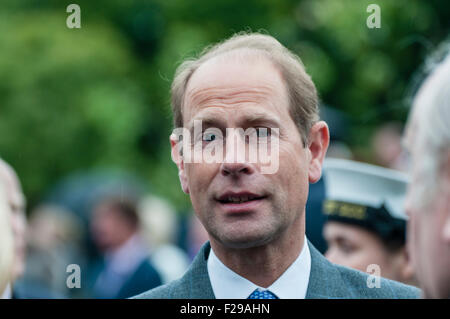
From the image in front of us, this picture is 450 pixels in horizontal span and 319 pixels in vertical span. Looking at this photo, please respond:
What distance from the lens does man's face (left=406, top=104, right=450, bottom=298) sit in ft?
6.24

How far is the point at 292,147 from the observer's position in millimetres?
2869

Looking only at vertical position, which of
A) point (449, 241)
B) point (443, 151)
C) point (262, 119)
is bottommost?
point (449, 241)

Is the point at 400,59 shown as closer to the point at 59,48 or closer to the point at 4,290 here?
the point at 4,290

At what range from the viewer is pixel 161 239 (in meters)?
8.99

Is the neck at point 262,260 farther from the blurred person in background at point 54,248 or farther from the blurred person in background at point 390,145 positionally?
the blurred person in background at point 54,248

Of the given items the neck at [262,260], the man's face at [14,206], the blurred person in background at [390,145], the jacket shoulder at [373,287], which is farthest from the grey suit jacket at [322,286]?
the blurred person in background at [390,145]

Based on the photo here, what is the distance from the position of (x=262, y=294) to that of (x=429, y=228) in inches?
38.3

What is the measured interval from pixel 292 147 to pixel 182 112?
1.48ft

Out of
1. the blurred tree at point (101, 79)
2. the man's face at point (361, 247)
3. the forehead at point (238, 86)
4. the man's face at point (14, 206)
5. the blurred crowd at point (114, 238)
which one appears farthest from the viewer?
the blurred tree at point (101, 79)

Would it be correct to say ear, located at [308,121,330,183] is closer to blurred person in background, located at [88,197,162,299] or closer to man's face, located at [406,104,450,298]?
man's face, located at [406,104,450,298]

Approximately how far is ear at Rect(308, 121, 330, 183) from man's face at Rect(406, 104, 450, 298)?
927 mm

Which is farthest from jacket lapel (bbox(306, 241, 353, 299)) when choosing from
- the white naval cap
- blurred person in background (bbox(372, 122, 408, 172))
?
blurred person in background (bbox(372, 122, 408, 172))

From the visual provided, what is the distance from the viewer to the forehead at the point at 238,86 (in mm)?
2840
